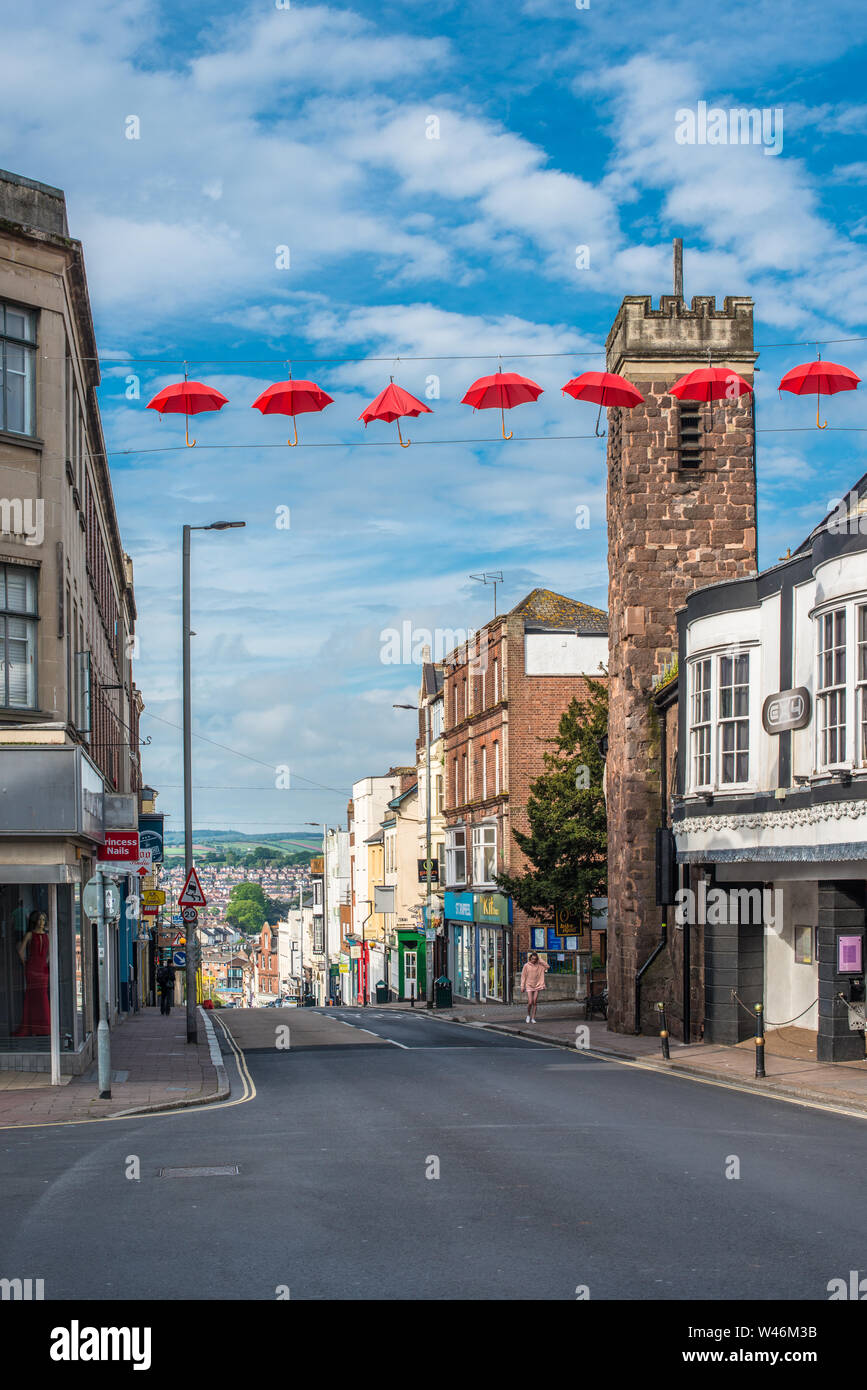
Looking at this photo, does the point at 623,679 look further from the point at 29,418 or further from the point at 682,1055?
the point at 29,418

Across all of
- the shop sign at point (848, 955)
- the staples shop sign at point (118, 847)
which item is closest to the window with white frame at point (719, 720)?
the shop sign at point (848, 955)

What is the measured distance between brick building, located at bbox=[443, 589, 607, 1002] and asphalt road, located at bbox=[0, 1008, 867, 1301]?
94.3 feet

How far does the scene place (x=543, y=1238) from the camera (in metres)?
9.24

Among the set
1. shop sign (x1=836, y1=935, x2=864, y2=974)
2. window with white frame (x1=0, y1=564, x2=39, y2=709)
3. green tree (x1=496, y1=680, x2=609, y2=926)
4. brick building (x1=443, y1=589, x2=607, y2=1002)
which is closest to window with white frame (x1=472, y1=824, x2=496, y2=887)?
brick building (x1=443, y1=589, x2=607, y2=1002)

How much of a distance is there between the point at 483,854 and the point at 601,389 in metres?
35.3

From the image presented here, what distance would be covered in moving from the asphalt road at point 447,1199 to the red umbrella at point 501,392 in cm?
829

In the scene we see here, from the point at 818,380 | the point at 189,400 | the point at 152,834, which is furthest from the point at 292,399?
the point at 152,834

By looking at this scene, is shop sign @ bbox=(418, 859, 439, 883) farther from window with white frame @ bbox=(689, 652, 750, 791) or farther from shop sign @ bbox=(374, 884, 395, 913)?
window with white frame @ bbox=(689, 652, 750, 791)

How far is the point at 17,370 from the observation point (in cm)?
2098

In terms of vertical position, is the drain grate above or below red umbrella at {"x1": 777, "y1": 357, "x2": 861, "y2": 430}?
below

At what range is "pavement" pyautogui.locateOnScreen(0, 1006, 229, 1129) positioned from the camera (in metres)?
17.3
